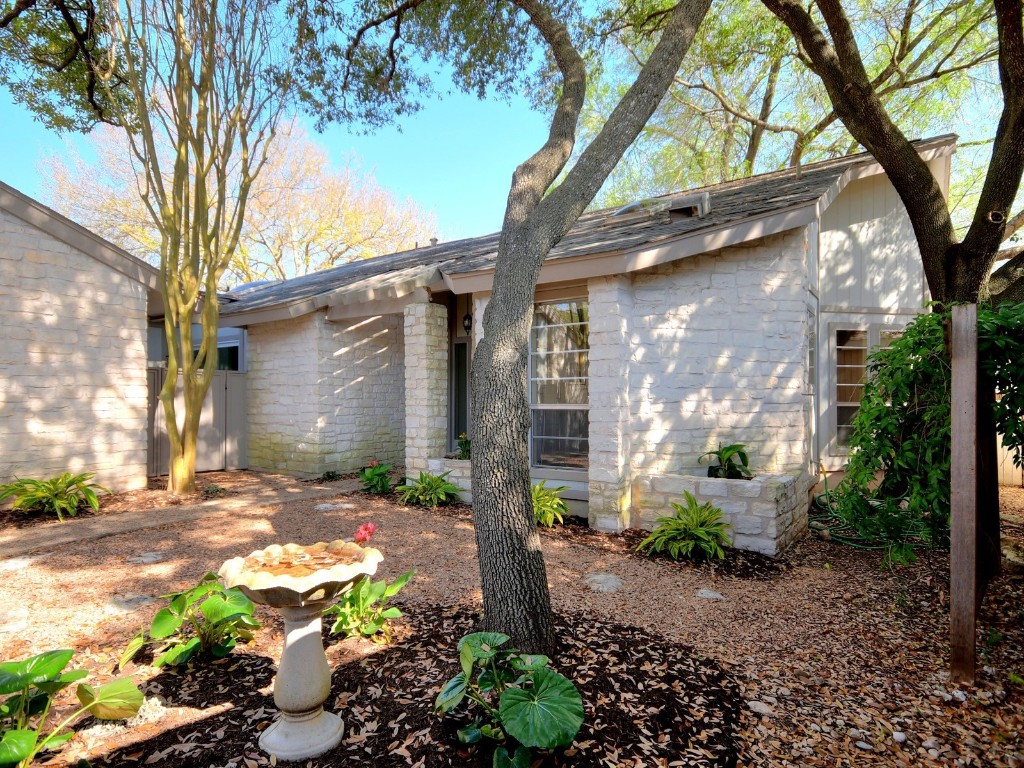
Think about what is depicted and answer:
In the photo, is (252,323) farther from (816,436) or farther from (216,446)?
(816,436)

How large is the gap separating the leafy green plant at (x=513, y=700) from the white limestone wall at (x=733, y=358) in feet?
13.3

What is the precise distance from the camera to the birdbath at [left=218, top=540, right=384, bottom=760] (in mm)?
2217

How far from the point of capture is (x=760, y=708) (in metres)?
2.79

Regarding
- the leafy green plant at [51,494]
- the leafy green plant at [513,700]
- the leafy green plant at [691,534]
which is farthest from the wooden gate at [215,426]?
the leafy green plant at [513,700]

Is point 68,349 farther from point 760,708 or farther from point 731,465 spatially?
point 760,708

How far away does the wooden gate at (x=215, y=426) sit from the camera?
9031mm

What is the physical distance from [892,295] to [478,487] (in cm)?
843

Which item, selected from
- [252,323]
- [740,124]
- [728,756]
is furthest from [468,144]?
[728,756]

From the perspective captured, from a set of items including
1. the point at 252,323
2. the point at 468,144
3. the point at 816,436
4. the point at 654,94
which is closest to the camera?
the point at 654,94

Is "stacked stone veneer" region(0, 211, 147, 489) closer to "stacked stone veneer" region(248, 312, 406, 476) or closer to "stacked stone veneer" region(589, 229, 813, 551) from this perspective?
"stacked stone veneer" region(248, 312, 406, 476)

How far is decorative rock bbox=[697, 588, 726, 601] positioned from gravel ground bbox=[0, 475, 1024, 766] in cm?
5

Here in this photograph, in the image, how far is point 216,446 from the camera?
9.73 meters

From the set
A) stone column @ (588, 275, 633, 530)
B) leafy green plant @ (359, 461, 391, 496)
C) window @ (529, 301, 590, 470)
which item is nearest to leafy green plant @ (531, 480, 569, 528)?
stone column @ (588, 275, 633, 530)

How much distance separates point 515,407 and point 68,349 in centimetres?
725
